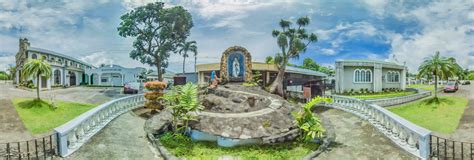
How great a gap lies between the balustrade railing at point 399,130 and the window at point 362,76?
50.7 ft

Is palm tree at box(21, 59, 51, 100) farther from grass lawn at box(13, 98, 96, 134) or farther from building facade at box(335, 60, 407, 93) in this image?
building facade at box(335, 60, 407, 93)

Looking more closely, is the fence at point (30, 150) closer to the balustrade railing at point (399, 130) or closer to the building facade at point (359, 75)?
the balustrade railing at point (399, 130)

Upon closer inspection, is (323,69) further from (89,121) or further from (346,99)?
(89,121)

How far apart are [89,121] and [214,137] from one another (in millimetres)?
4342

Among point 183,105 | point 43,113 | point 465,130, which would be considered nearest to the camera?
point 183,105

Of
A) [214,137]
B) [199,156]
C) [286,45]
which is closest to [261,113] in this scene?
[214,137]

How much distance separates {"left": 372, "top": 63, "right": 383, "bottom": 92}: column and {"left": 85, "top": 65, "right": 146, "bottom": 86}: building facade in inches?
1221

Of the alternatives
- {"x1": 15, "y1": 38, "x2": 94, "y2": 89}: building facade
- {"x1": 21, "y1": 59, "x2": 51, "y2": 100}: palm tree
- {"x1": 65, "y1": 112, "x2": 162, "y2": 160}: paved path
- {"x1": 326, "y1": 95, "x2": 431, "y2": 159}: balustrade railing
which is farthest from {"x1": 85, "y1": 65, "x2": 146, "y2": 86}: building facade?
{"x1": 326, "y1": 95, "x2": 431, "y2": 159}: balustrade railing

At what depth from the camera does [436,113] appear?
55.0 feet

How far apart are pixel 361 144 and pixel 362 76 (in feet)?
70.0

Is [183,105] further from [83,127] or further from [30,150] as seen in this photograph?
[30,150]

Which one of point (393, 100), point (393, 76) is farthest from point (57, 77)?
point (393, 76)

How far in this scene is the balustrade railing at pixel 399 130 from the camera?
7.32m

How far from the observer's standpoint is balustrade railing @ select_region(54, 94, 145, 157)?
680cm
